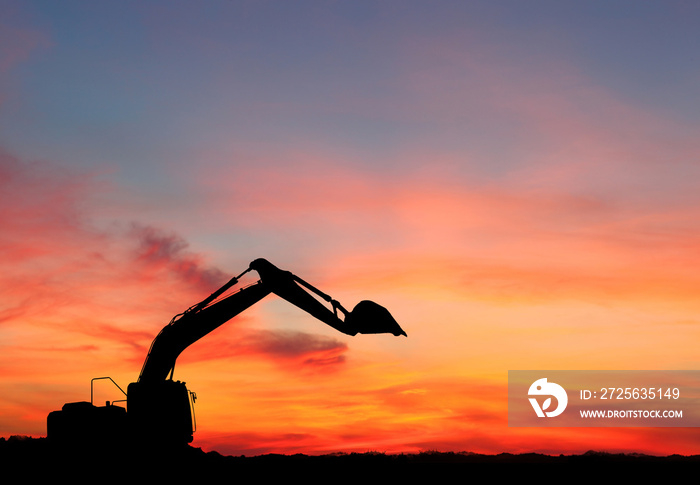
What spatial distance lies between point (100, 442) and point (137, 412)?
140 centimetres

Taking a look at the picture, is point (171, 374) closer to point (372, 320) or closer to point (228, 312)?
point (228, 312)

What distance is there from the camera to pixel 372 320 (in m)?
22.2

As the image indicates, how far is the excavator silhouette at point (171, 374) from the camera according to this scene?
2236 centimetres

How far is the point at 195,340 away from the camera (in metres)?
23.3

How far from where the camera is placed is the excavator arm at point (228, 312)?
2295 centimetres

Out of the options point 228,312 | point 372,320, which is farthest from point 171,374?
point 372,320

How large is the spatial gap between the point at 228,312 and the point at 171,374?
2.69 m

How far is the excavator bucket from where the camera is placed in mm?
22141

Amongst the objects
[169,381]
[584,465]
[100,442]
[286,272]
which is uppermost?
[286,272]

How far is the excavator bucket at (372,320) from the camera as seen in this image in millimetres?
22141

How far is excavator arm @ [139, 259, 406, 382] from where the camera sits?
22953 mm

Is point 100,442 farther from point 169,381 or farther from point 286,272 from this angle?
point 286,272

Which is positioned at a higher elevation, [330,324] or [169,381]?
[330,324]

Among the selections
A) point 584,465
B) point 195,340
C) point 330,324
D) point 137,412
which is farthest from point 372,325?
point 584,465
